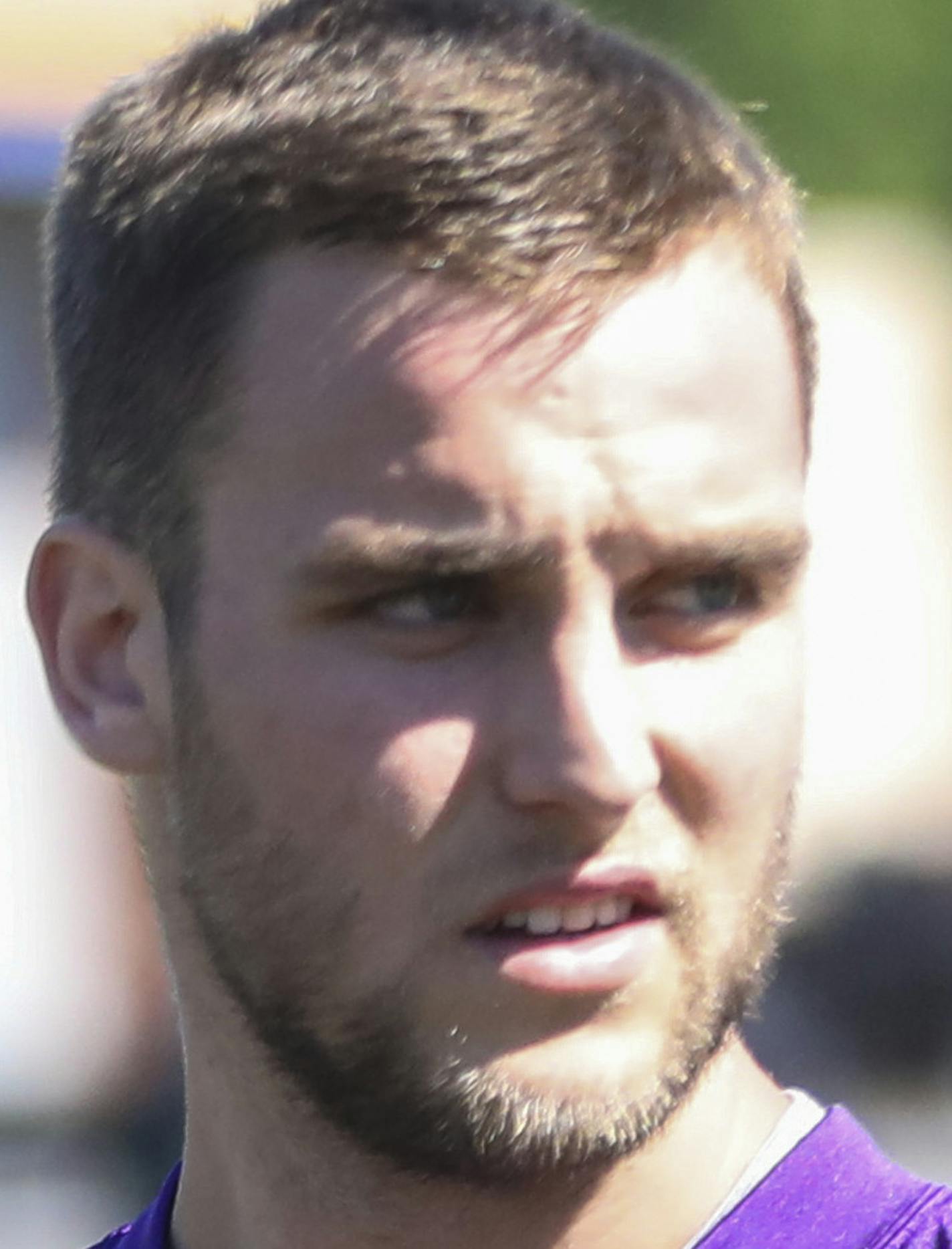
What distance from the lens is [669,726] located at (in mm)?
2551

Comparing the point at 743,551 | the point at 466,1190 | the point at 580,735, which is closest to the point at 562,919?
the point at 580,735

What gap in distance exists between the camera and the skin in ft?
8.25

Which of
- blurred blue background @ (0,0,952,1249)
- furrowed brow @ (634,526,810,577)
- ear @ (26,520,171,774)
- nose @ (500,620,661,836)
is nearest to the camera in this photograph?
nose @ (500,620,661,836)

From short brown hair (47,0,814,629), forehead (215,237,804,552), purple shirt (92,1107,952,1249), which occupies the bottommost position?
purple shirt (92,1107,952,1249)

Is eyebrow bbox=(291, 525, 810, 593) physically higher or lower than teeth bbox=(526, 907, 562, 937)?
higher

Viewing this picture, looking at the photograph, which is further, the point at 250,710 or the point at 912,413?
the point at 912,413

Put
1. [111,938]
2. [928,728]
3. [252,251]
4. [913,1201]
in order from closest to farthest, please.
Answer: [913,1201]
[252,251]
[111,938]
[928,728]

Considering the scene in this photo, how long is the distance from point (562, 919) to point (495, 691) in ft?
0.77

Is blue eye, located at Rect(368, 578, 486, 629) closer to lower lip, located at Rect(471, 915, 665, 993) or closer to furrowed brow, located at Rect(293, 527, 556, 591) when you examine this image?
furrowed brow, located at Rect(293, 527, 556, 591)

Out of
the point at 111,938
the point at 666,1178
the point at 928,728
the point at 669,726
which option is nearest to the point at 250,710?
the point at 669,726

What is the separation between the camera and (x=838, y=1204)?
2.57 meters

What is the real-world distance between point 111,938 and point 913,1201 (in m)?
6.44

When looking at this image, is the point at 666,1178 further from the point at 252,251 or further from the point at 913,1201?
the point at 252,251

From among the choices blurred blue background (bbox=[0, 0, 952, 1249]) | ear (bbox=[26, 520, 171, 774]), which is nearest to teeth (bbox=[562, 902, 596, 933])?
ear (bbox=[26, 520, 171, 774])
